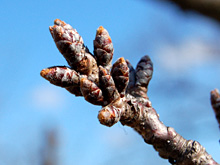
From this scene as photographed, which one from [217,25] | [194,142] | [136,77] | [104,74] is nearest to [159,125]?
[194,142]

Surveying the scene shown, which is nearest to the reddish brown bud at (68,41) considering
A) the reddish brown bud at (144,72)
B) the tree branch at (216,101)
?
the reddish brown bud at (144,72)

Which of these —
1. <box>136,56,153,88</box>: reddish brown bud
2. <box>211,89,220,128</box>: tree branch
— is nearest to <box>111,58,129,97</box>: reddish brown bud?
<box>136,56,153,88</box>: reddish brown bud

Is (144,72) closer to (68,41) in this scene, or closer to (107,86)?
(107,86)

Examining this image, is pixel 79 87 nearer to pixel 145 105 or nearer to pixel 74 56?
pixel 74 56

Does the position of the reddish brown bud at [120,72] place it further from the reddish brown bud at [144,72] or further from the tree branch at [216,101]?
the tree branch at [216,101]

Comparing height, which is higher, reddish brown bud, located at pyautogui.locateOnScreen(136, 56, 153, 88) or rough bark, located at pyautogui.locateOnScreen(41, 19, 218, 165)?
reddish brown bud, located at pyautogui.locateOnScreen(136, 56, 153, 88)

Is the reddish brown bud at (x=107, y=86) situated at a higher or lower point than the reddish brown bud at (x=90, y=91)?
higher

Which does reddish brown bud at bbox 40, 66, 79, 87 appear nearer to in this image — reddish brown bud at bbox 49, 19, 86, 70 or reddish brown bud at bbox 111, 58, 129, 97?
reddish brown bud at bbox 49, 19, 86, 70
